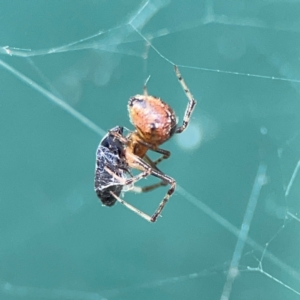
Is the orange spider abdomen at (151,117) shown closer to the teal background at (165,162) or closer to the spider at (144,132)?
the spider at (144,132)

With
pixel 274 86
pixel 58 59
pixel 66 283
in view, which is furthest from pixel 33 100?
pixel 274 86

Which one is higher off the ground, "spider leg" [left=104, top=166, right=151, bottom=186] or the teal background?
the teal background

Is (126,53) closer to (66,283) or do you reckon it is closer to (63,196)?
(63,196)

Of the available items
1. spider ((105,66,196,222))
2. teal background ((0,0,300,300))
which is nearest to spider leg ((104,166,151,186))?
spider ((105,66,196,222))

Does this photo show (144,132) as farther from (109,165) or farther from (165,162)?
(165,162)

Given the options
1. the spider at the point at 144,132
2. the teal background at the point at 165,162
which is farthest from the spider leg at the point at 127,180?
the teal background at the point at 165,162

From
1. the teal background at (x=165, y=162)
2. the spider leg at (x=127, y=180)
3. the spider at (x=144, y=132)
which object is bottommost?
the spider leg at (x=127, y=180)

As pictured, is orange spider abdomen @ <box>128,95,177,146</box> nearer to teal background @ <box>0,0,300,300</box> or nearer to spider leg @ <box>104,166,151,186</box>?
spider leg @ <box>104,166,151,186</box>
